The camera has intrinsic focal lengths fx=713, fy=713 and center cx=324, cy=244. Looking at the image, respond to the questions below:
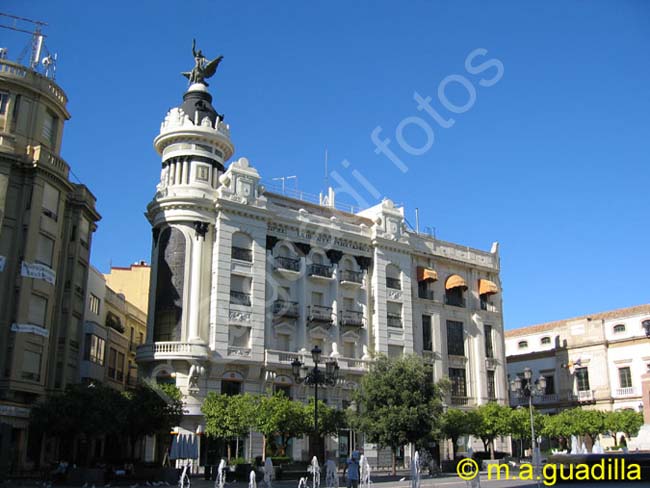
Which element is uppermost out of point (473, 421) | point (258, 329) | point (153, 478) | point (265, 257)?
point (265, 257)

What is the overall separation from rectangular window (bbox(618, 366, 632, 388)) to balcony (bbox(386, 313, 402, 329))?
21466mm

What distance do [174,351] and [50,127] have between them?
14.4 meters

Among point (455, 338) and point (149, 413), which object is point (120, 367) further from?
point (455, 338)

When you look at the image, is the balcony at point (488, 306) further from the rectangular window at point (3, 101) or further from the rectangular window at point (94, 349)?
the rectangular window at point (3, 101)

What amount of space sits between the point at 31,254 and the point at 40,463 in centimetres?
1100

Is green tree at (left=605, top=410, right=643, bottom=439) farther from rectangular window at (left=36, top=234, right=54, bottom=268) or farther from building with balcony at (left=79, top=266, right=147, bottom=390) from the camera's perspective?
rectangular window at (left=36, top=234, right=54, bottom=268)

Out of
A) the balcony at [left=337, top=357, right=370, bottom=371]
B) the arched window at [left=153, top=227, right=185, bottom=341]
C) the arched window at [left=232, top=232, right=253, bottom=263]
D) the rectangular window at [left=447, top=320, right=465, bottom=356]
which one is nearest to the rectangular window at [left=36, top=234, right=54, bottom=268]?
the arched window at [left=153, top=227, right=185, bottom=341]

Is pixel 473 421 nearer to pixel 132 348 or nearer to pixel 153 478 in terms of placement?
pixel 153 478

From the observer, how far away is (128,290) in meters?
63.8

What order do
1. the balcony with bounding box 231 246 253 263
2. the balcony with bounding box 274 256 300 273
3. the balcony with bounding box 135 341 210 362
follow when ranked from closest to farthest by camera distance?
the balcony with bounding box 135 341 210 362 → the balcony with bounding box 231 246 253 263 → the balcony with bounding box 274 256 300 273

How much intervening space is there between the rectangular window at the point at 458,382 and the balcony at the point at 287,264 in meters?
15.4

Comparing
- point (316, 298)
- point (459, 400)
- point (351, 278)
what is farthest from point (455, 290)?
point (316, 298)

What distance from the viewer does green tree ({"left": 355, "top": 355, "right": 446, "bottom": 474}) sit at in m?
37.1

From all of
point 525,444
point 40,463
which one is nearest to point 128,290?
point 40,463
